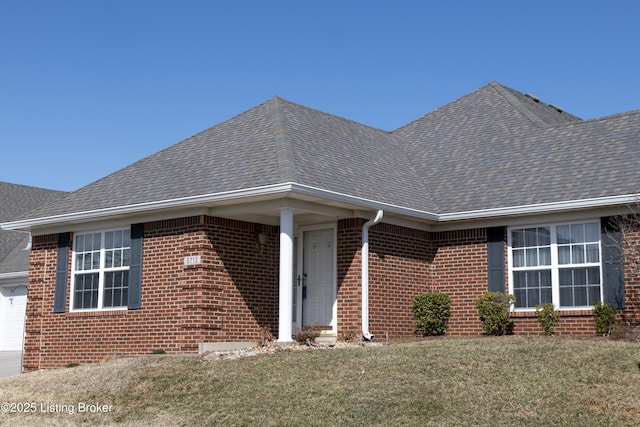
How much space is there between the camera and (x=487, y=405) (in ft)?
35.7

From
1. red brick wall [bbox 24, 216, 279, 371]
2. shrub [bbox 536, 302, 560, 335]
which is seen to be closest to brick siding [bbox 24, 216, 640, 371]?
red brick wall [bbox 24, 216, 279, 371]

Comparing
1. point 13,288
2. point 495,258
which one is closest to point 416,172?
point 495,258

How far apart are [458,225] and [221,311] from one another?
17.5 ft

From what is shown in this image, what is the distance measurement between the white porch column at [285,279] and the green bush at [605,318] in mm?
5684


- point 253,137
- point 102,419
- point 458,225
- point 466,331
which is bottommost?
point 102,419

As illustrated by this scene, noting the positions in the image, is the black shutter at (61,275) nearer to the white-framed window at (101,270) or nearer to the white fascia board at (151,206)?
the white-framed window at (101,270)

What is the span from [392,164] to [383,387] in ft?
32.0

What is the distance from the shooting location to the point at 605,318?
53.9 ft

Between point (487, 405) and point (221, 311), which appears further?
point (221, 311)

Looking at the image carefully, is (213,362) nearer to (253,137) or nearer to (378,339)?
(378,339)

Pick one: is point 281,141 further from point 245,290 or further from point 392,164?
point 392,164

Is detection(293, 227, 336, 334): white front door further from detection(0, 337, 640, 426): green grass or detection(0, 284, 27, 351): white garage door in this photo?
detection(0, 284, 27, 351): white garage door

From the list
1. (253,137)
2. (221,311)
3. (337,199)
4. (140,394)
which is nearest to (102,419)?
(140,394)

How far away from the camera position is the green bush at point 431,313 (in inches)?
732
